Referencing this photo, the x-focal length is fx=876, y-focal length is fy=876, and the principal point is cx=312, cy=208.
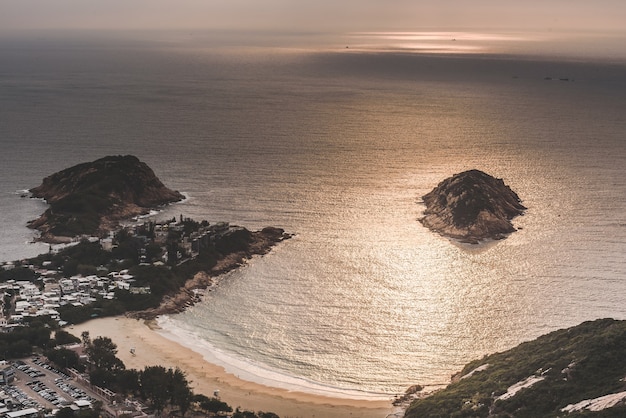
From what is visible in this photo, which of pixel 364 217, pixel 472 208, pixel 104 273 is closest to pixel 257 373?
pixel 104 273

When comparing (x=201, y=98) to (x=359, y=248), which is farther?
(x=201, y=98)

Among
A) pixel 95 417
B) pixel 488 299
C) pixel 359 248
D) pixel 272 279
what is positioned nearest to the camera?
pixel 95 417

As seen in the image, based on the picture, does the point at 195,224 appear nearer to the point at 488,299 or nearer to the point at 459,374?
the point at 488,299

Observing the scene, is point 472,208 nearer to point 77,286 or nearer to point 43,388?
point 77,286

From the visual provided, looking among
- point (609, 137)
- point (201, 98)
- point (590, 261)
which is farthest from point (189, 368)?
point (201, 98)

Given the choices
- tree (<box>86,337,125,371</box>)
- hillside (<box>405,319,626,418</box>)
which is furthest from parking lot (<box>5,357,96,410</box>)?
hillside (<box>405,319,626,418</box>)

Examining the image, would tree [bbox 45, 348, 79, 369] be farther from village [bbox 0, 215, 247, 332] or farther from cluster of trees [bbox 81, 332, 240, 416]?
village [bbox 0, 215, 247, 332]
